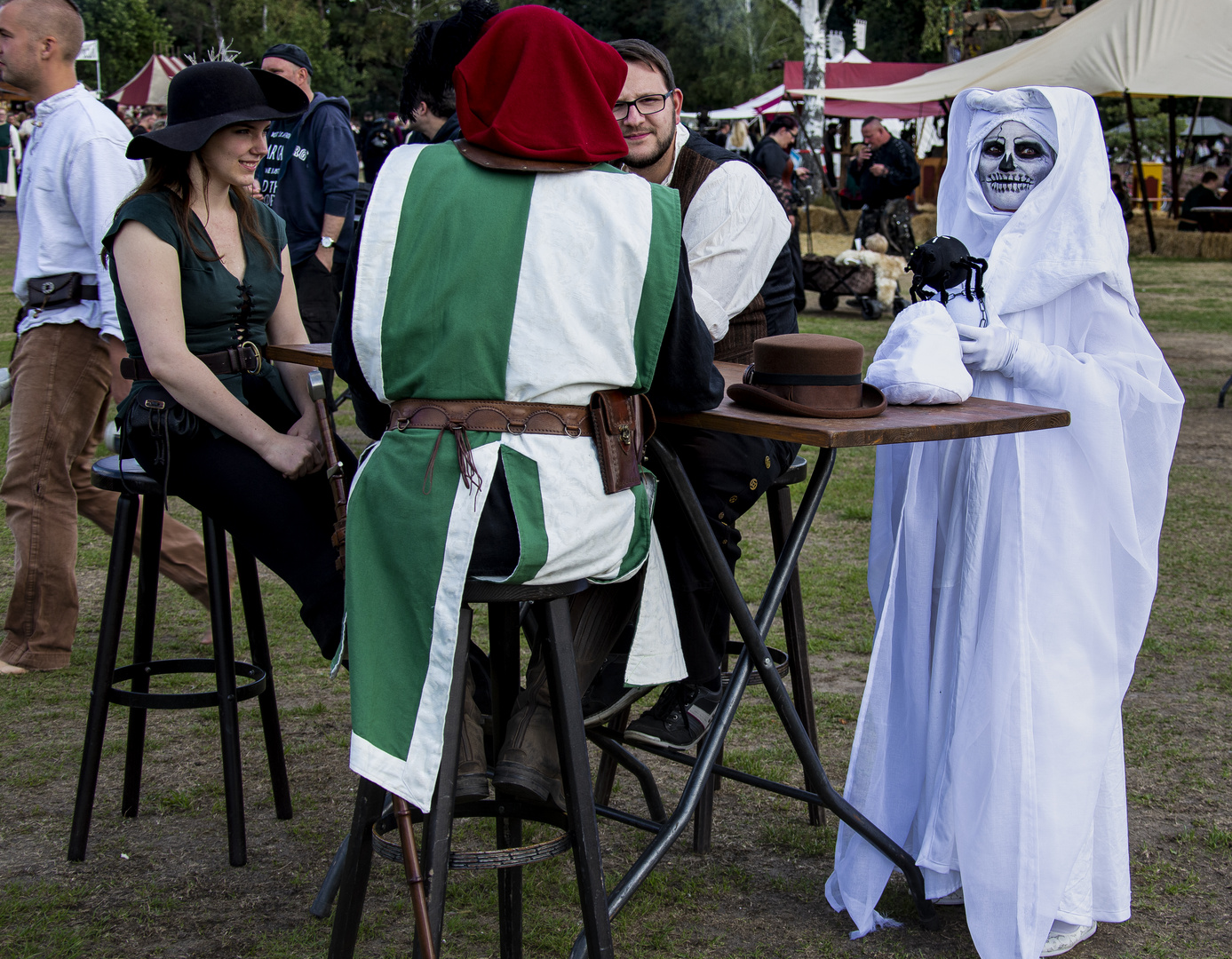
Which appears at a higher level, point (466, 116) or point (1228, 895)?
→ point (466, 116)

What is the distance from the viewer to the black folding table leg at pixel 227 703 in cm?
297

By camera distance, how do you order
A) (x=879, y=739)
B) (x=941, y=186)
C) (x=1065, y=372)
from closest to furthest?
(x=1065, y=372) < (x=879, y=739) < (x=941, y=186)

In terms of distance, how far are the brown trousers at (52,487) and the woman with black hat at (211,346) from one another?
47.7 inches

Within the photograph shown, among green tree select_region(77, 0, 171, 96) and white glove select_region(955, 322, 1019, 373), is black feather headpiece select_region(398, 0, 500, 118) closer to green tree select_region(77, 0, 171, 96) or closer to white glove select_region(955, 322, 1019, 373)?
white glove select_region(955, 322, 1019, 373)

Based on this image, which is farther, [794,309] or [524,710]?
[794,309]

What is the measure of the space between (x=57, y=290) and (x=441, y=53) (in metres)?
1.54

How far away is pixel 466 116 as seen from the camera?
6.48 feet

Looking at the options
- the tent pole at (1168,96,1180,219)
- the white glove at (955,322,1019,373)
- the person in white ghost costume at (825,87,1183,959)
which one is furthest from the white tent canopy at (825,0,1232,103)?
the white glove at (955,322,1019,373)

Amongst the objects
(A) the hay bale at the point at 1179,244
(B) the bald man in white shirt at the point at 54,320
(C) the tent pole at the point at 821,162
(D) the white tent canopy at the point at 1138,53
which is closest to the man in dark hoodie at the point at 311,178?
(B) the bald man in white shirt at the point at 54,320

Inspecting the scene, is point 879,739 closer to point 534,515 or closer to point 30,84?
point 534,515

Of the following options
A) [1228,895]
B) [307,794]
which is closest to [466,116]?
[307,794]

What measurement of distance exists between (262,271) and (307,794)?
141 cm

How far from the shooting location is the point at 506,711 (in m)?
2.46

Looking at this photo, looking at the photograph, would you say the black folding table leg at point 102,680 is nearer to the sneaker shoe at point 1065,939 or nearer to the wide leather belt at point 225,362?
the wide leather belt at point 225,362
